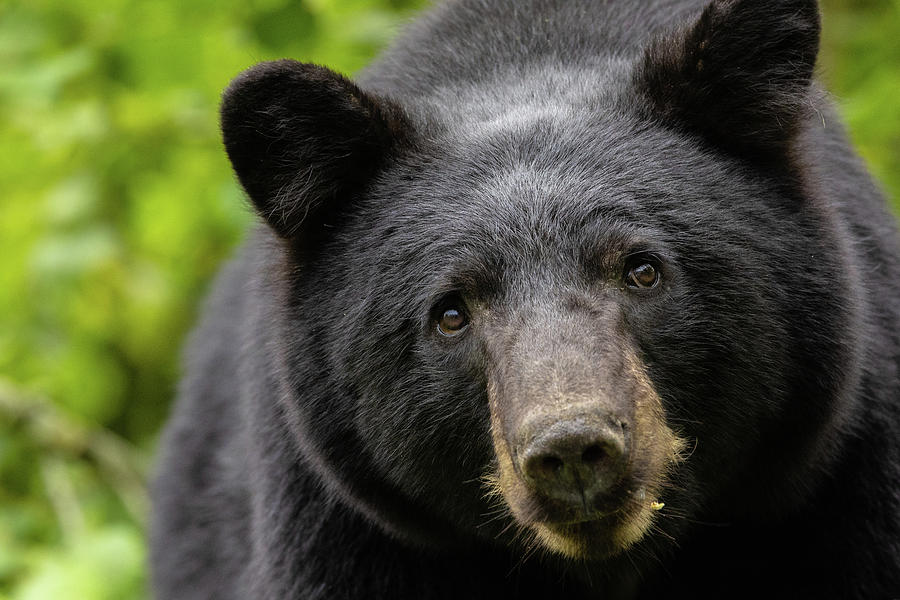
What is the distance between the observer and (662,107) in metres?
3.57

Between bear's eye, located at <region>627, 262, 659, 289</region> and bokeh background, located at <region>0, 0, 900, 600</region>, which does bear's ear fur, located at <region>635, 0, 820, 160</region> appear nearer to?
bear's eye, located at <region>627, 262, 659, 289</region>

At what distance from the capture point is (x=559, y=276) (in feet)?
10.5

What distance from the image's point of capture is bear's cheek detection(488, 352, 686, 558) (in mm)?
2865

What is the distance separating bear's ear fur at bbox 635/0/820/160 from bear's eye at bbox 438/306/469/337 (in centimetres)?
85

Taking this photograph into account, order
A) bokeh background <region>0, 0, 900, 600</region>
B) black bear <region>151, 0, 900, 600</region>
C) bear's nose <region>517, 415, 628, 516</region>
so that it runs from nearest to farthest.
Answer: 1. bear's nose <region>517, 415, 628, 516</region>
2. black bear <region>151, 0, 900, 600</region>
3. bokeh background <region>0, 0, 900, 600</region>

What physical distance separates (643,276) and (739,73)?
2.28 feet

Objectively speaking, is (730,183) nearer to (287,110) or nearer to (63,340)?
(287,110)

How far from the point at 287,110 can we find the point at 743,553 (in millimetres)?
1978

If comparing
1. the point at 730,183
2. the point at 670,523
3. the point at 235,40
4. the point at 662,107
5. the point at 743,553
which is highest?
the point at 235,40

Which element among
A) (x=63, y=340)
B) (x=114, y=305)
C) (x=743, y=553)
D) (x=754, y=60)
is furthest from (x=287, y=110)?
(x=114, y=305)

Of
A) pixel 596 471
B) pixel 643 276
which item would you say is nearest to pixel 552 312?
pixel 643 276

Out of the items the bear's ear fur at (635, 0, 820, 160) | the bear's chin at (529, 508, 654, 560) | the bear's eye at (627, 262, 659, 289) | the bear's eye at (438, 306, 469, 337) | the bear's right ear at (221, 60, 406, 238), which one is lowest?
the bear's chin at (529, 508, 654, 560)

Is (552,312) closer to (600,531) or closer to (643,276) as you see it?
(643,276)

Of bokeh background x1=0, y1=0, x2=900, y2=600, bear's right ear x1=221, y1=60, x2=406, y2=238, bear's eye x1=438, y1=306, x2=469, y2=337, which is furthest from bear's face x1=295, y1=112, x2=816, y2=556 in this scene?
bokeh background x1=0, y1=0, x2=900, y2=600
